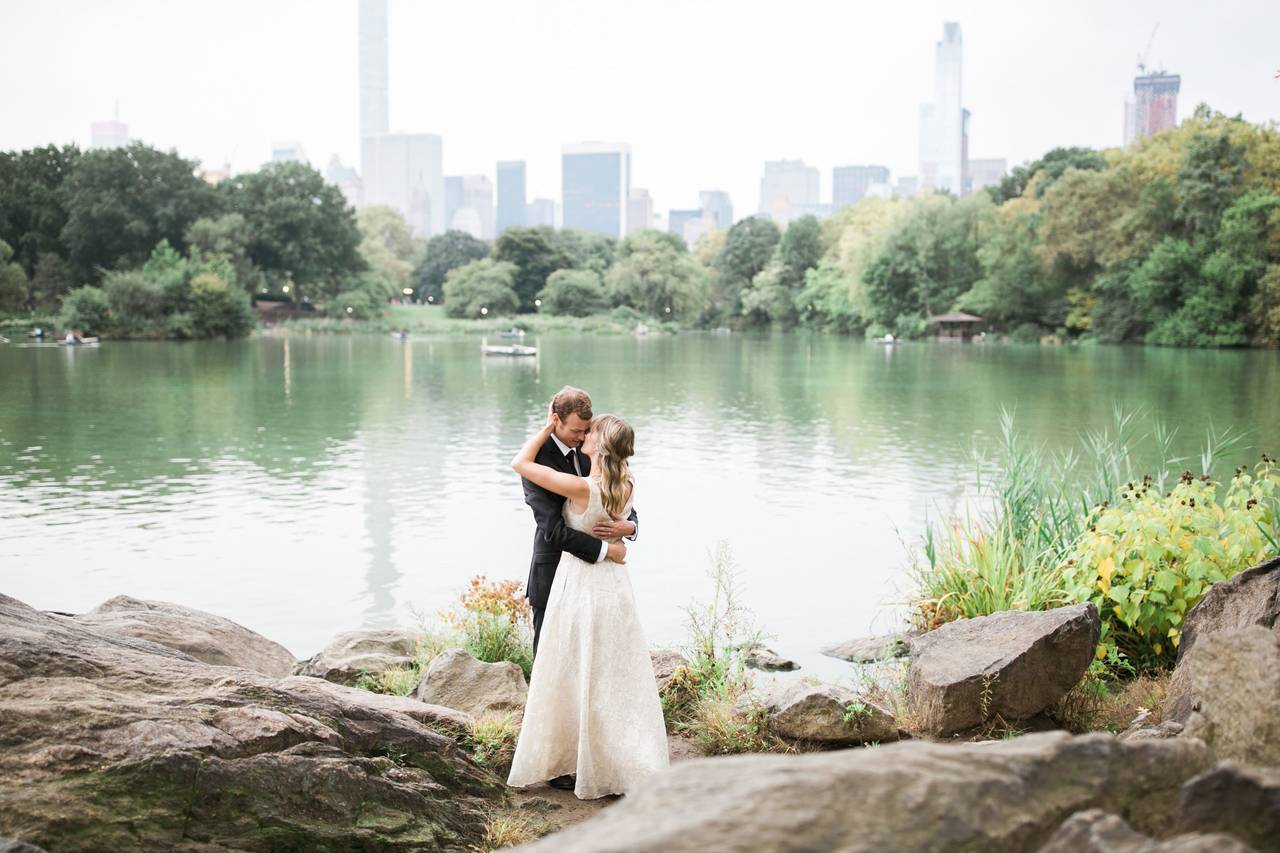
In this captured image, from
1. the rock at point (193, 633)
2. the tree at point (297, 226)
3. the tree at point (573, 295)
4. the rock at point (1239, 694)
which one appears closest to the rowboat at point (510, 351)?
the tree at point (297, 226)

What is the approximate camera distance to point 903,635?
26.1ft

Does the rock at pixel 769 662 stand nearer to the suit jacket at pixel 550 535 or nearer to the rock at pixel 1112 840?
the suit jacket at pixel 550 535

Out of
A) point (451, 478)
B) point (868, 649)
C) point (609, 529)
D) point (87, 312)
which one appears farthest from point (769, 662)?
point (87, 312)

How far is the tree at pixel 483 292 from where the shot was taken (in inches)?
3873

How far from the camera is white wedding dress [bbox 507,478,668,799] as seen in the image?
4.56 m

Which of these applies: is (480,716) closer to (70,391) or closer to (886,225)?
(70,391)

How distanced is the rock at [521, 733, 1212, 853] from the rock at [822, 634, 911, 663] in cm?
583

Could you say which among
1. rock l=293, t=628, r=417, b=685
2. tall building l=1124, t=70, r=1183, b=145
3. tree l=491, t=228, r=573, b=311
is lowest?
rock l=293, t=628, r=417, b=685

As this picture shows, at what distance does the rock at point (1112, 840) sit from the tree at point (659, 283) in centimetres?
9681

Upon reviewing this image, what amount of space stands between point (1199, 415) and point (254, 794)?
2324cm

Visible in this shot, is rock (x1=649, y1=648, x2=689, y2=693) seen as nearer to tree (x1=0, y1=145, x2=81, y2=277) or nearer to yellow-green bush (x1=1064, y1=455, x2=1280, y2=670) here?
yellow-green bush (x1=1064, y1=455, x2=1280, y2=670)

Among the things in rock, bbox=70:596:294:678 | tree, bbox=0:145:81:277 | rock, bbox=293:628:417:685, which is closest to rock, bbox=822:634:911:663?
rock, bbox=293:628:417:685

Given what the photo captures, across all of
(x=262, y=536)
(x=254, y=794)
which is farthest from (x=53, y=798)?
(x=262, y=536)

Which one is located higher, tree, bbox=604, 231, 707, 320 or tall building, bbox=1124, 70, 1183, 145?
tall building, bbox=1124, 70, 1183, 145
